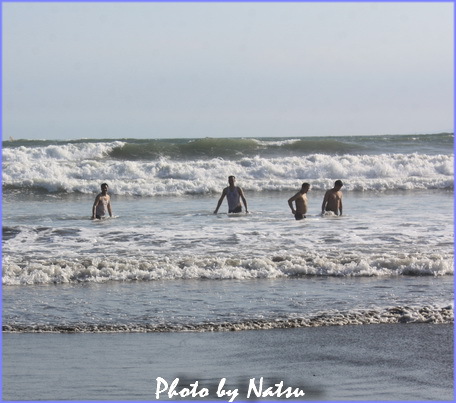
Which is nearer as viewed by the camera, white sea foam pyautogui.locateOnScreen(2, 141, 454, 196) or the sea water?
the sea water

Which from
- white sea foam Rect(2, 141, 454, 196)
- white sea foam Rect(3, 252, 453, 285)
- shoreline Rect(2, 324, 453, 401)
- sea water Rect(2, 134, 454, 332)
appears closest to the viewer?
shoreline Rect(2, 324, 453, 401)

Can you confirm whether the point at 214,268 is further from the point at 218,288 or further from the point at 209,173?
the point at 209,173

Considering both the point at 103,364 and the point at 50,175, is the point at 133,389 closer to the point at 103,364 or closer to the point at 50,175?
the point at 103,364

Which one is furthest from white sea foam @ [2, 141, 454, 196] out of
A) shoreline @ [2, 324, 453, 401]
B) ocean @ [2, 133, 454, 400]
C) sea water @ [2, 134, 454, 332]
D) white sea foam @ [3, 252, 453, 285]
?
shoreline @ [2, 324, 453, 401]

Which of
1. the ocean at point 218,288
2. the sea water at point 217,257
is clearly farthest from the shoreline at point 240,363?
the sea water at point 217,257

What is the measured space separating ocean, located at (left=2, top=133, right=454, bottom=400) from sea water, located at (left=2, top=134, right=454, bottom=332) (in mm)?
33

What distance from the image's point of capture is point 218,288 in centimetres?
1093

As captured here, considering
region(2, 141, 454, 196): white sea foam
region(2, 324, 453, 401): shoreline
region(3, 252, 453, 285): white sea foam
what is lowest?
region(2, 324, 453, 401): shoreline

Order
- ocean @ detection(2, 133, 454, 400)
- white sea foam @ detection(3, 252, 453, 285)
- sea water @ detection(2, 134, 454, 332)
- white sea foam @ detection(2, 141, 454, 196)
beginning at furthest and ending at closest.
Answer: white sea foam @ detection(2, 141, 454, 196) → white sea foam @ detection(3, 252, 453, 285) → sea water @ detection(2, 134, 454, 332) → ocean @ detection(2, 133, 454, 400)

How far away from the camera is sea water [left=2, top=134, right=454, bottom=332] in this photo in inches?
372

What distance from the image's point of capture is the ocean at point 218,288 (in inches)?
284

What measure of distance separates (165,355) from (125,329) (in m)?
1.15

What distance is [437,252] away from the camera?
1330cm

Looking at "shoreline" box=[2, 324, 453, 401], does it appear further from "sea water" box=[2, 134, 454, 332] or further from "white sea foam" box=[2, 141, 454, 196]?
"white sea foam" box=[2, 141, 454, 196]
